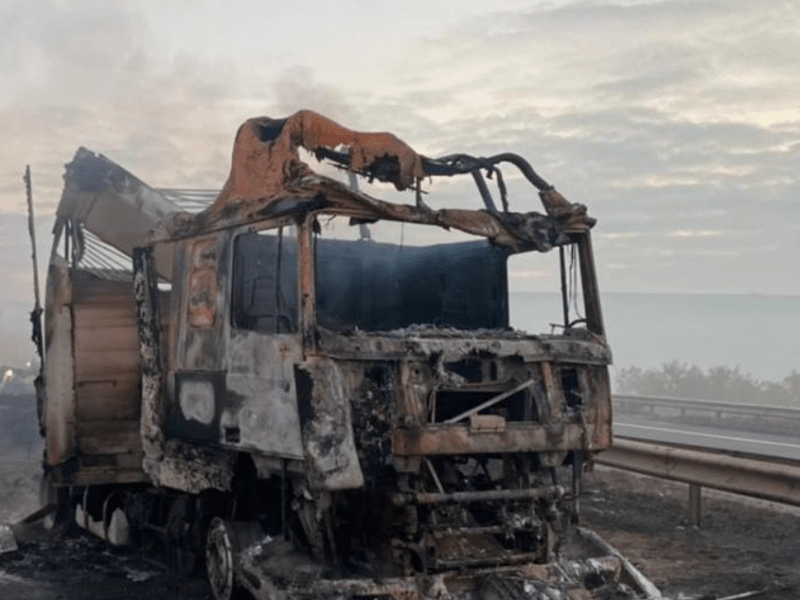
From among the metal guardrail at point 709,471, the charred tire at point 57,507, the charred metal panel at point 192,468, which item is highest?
the charred metal panel at point 192,468

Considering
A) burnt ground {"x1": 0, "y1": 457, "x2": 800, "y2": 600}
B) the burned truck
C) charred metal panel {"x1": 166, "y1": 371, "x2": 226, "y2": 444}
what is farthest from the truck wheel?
charred metal panel {"x1": 166, "y1": 371, "x2": 226, "y2": 444}

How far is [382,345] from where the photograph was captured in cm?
603

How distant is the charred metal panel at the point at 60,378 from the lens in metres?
8.39

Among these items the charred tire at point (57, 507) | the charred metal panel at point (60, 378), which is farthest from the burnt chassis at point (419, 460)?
the charred tire at point (57, 507)

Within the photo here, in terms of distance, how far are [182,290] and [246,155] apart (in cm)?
125

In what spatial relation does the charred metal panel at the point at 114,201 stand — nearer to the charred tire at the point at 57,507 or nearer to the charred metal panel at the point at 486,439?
the charred tire at the point at 57,507

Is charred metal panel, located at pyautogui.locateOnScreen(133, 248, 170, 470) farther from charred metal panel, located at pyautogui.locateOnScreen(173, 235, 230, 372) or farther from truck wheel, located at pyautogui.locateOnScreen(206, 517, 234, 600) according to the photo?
truck wheel, located at pyautogui.locateOnScreen(206, 517, 234, 600)

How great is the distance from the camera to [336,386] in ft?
19.1

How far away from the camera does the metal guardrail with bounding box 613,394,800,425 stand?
66.9 feet

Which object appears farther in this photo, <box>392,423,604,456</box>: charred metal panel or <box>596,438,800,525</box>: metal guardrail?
<box>596,438,800,525</box>: metal guardrail

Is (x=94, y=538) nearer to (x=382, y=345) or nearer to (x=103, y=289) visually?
(x=103, y=289)

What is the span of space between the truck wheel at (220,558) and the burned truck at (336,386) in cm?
2

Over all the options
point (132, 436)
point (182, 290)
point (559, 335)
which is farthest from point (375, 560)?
point (132, 436)

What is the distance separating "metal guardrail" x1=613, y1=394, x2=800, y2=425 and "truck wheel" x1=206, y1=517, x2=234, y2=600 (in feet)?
52.6
